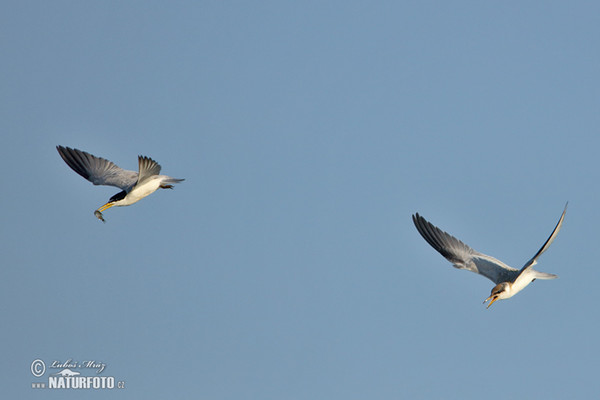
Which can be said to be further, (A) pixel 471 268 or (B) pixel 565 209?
(A) pixel 471 268

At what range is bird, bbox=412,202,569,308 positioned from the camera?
34.1 meters

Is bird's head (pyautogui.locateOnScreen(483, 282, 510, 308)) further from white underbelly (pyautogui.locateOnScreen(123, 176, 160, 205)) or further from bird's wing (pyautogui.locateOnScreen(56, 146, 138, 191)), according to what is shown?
bird's wing (pyautogui.locateOnScreen(56, 146, 138, 191))

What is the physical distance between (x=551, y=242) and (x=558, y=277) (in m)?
3.86

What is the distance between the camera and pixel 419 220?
38.2 metres

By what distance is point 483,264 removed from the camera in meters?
36.3

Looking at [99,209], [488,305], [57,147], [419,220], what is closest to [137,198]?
[99,209]

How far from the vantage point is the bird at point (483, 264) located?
112 feet

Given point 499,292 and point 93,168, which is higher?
point 93,168

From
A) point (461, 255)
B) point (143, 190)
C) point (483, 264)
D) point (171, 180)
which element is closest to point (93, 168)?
point (143, 190)

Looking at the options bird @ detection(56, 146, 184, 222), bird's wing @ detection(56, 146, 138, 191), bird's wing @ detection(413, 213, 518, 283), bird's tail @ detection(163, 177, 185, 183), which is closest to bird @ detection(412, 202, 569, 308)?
bird's wing @ detection(413, 213, 518, 283)

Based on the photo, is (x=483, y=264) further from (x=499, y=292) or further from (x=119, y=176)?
(x=119, y=176)

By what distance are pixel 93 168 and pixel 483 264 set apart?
18.2 m

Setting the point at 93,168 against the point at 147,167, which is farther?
the point at 93,168

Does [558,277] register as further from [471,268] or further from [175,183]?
[175,183]
